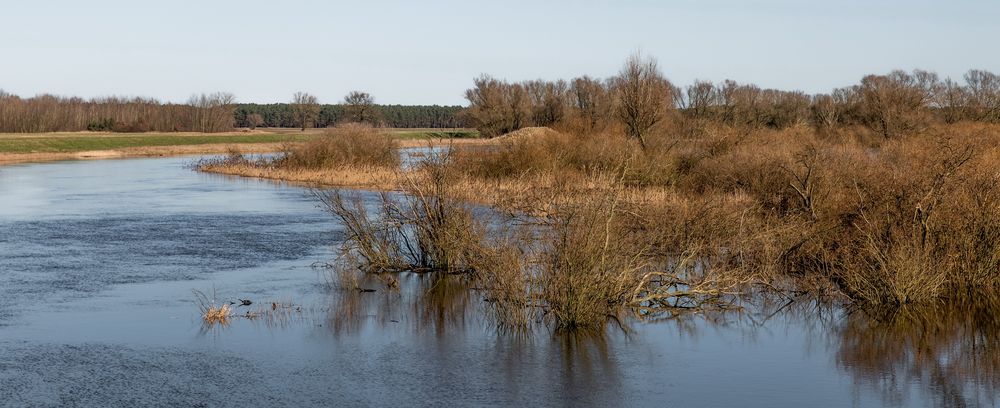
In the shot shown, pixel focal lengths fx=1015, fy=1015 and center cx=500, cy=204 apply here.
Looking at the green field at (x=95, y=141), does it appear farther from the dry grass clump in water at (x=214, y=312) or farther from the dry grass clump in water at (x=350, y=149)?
the dry grass clump in water at (x=214, y=312)

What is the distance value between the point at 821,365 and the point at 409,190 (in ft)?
29.9

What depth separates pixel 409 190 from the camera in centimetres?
1950

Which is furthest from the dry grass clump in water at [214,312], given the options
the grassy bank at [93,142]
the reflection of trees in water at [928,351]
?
the grassy bank at [93,142]

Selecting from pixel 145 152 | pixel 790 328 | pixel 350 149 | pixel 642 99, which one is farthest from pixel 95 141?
pixel 790 328

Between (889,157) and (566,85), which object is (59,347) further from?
(566,85)

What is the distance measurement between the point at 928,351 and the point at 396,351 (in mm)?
7072

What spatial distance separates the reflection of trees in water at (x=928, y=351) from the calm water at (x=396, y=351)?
0.03 metres

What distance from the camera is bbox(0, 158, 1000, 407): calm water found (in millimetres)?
11320

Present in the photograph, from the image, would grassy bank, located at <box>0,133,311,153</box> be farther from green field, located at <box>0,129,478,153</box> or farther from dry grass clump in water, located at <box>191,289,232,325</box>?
dry grass clump in water, located at <box>191,289,232,325</box>

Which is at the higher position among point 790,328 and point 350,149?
point 350,149

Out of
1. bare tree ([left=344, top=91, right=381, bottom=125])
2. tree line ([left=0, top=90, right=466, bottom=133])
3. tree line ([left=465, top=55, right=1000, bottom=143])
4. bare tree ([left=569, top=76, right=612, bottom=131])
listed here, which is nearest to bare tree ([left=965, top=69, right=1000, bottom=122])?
tree line ([left=465, top=55, right=1000, bottom=143])

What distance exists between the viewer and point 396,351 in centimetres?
1326

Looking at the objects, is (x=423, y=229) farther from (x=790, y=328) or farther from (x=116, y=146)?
(x=116, y=146)

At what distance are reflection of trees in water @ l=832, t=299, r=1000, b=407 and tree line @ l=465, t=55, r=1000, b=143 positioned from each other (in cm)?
2116
